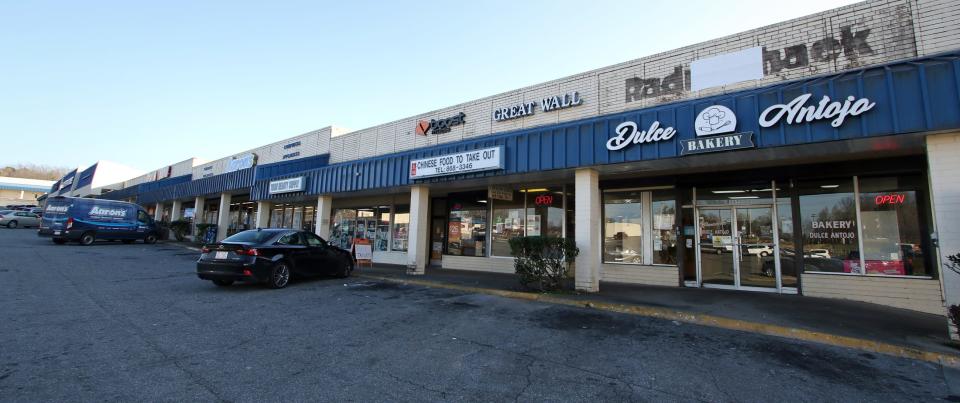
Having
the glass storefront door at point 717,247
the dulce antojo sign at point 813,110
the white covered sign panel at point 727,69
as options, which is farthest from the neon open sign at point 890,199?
the white covered sign panel at point 727,69

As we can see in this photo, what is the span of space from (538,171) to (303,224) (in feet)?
53.0

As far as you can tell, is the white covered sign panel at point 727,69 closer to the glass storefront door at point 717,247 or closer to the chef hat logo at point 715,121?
the chef hat logo at point 715,121

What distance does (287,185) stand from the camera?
58.9ft

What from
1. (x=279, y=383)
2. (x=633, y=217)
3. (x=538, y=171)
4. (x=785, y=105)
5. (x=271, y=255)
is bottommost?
(x=279, y=383)

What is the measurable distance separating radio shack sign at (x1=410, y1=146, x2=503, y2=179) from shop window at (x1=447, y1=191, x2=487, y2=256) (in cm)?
290

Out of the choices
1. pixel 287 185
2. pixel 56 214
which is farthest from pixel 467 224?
pixel 56 214

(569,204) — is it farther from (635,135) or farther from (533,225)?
(635,135)

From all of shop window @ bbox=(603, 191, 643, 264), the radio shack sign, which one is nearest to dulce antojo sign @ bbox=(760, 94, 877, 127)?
shop window @ bbox=(603, 191, 643, 264)

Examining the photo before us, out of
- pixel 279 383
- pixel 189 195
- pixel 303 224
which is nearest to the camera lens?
pixel 279 383

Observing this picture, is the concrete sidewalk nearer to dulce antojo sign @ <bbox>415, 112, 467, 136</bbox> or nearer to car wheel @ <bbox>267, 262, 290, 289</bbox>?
car wheel @ <bbox>267, 262, 290, 289</bbox>

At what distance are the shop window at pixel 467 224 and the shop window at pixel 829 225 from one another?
9.14 meters

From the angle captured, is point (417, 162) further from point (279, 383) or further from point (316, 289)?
point (279, 383)

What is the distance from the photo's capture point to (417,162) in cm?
1298

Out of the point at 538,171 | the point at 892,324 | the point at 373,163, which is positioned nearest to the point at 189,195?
the point at 373,163
